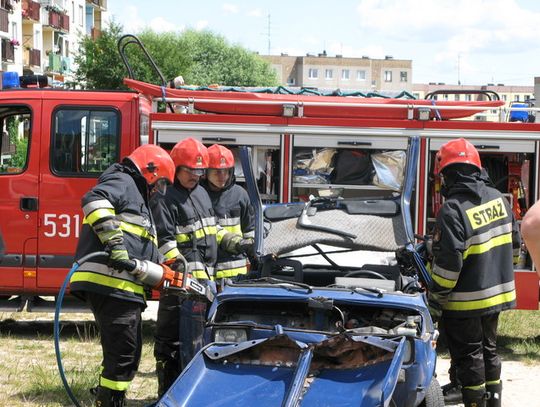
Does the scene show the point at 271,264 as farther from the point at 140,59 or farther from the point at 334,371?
the point at 140,59

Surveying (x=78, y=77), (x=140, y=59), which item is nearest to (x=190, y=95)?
(x=140, y=59)

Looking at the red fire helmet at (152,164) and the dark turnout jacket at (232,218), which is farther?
the dark turnout jacket at (232,218)

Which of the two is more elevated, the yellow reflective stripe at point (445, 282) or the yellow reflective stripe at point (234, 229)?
the yellow reflective stripe at point (234, 229)

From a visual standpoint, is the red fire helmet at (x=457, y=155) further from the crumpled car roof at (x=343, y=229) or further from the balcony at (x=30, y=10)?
the balcony at (x=30, y=10)

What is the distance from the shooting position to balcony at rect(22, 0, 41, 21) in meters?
56.0

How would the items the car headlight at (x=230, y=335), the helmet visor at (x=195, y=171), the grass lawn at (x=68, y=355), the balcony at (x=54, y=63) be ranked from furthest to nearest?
the balcony at (x=54, y=63) < the grass lawn at (x=68, y=355) < the helmet visor at (x=195, y=171) < the car headlight at (x=230, y=335)

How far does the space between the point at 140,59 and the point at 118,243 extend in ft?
95.6

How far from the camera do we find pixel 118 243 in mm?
5680

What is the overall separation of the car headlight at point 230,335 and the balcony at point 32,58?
54022mm

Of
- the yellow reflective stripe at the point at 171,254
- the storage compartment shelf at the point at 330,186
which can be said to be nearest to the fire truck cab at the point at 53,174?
the storage compartment shelf at the point at 330,186

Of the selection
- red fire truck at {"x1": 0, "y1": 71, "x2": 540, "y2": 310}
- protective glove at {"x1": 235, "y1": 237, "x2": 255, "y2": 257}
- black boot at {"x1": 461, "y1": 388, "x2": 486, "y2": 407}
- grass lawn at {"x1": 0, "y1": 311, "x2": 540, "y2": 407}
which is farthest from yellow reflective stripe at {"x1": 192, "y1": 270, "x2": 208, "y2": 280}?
red fire truck at {"x1": 0, "y1": 71, "x2": 540, "y2": 310}

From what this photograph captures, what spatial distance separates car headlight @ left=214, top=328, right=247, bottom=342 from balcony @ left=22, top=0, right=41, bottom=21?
A: 2128 inches

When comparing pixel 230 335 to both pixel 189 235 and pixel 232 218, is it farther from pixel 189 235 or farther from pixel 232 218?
pixel 232 218

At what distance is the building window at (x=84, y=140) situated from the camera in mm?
9016
